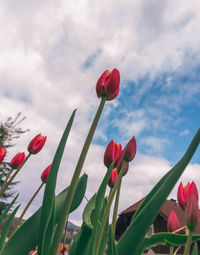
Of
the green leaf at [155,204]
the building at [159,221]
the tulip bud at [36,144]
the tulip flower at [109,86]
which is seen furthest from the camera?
the building at [159,221]

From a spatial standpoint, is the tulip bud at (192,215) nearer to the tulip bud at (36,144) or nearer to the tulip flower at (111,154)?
the tulip flower at (111,154)

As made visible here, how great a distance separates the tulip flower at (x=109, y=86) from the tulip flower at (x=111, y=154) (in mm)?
307

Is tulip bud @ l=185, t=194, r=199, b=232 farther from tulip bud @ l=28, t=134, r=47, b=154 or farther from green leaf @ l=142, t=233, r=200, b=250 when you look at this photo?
tulip bud @ l=28, t=134, r=47, b=154

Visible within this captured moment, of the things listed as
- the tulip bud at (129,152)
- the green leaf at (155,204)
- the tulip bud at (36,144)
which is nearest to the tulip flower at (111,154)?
the tulip bud at (129,152)

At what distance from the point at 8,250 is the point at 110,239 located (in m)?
0.38

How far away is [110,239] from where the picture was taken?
32.6 inches

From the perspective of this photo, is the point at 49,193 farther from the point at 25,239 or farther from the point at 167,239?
the point at 167,239

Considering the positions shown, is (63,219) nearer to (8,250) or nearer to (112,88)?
(8,250)

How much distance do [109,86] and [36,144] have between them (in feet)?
3.16

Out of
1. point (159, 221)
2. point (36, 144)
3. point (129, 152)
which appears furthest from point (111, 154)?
point (159, 221)

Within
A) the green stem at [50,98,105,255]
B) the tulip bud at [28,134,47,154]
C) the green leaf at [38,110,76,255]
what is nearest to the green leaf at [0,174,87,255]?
the green leaf at [38,110,76,255]

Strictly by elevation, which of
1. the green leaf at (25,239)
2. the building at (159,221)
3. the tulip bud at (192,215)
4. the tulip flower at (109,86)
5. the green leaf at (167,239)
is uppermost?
the building at (159,221)

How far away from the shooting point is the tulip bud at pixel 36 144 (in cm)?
174

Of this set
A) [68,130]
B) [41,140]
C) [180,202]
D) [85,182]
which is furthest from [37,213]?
[41,140]
